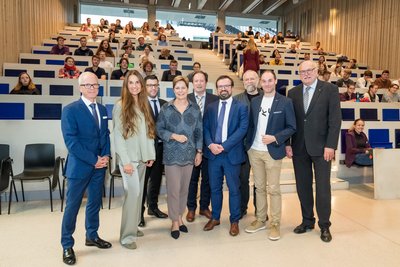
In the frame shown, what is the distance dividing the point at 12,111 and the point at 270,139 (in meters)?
3.31

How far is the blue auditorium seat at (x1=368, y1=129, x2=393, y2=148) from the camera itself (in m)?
4.77

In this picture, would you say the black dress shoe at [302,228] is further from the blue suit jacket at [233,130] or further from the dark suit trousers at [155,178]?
the dark suit trousers at [155,178]

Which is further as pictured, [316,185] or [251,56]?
[251,56]

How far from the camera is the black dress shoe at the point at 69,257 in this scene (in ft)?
7.43

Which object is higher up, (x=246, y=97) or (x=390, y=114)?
(x=246, y=97)

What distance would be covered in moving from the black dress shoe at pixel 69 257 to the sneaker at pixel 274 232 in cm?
153

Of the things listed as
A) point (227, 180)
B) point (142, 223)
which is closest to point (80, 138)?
point (142, 223)

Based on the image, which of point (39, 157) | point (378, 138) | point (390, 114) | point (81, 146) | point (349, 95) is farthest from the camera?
point (349, 95)

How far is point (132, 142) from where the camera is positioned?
2451mm

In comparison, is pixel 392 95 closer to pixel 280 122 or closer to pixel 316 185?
pixel 316 185

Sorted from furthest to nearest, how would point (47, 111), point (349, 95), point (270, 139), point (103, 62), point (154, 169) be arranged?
point (103, 62)
point (349, 95)
point (47, 111)
point (154, 169)
point (270, 139)

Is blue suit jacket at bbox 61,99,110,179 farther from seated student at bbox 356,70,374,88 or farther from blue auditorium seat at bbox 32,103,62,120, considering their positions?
seated student at bbox 356,70,374,88

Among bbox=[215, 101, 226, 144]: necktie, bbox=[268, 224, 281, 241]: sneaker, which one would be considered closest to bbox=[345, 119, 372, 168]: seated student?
bbox=[268, 224, 281, 241]: sneaker

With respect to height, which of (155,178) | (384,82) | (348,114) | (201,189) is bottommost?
(201,189)
